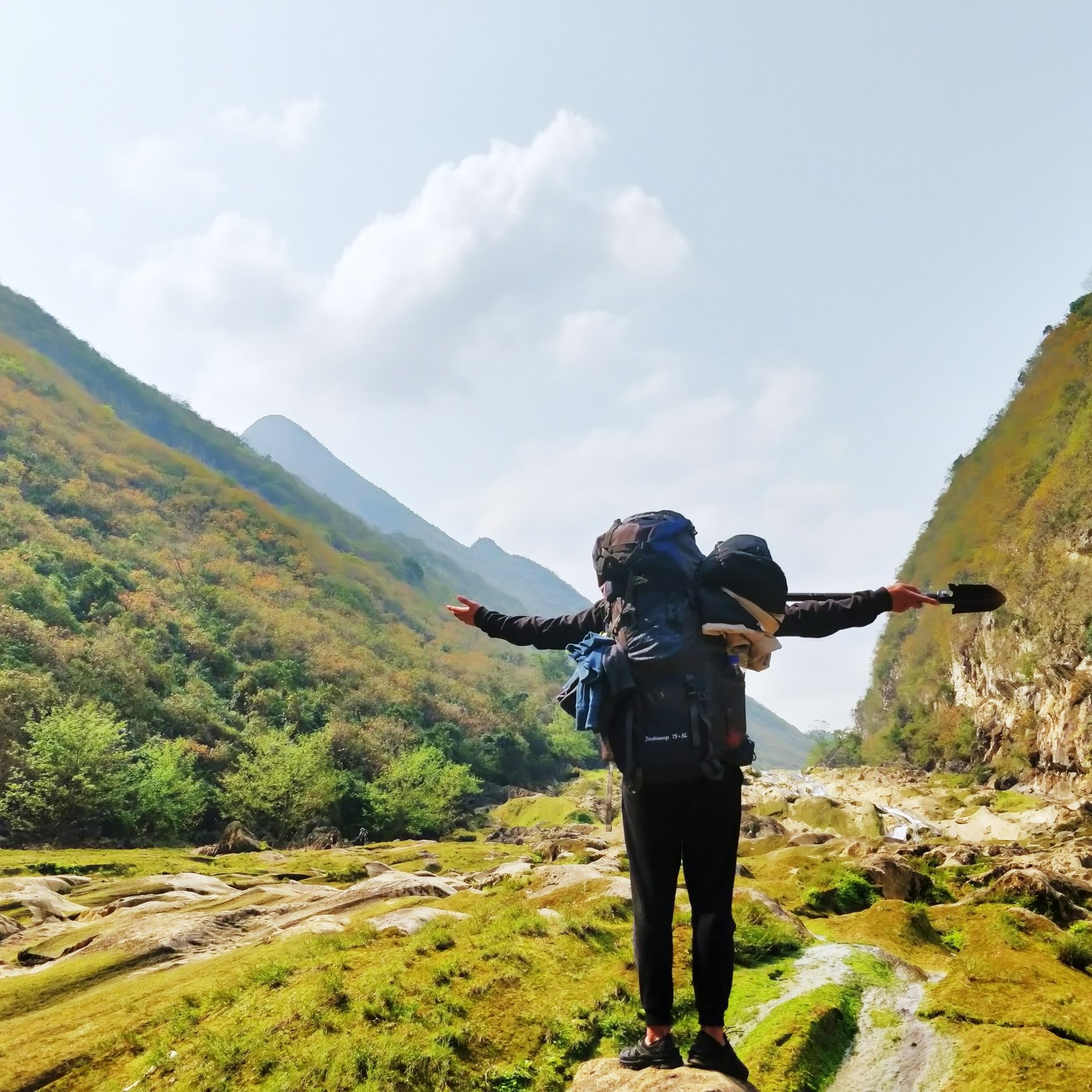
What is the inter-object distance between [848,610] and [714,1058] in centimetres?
267

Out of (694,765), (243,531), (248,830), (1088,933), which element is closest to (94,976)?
(694,765)

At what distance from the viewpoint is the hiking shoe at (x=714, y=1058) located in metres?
3.90

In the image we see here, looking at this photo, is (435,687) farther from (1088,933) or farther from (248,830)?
(1088,933)

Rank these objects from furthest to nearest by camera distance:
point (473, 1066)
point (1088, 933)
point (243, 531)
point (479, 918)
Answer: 1. point (243, 531)
2. point (1088, 933)
3. point (479, 918)
4. point (473, 1066)

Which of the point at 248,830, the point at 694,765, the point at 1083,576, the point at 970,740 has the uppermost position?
the point at 1083,576

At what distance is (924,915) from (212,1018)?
9491 millimetres

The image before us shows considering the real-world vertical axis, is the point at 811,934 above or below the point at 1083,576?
below

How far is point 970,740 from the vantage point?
230 feet

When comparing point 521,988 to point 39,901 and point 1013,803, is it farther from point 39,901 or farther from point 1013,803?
point 1013,803

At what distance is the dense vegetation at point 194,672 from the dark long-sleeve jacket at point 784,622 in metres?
40.7

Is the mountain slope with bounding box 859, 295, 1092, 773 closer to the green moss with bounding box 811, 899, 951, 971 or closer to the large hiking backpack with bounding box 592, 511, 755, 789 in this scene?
the green moss with bounding box 811, 899, 951, 971

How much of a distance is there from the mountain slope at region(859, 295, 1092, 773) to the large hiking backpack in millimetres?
57090

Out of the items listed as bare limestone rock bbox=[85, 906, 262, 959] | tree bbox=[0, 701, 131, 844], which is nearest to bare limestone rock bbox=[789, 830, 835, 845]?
bare limestone rock bbox=[85, 906, 262, 959]

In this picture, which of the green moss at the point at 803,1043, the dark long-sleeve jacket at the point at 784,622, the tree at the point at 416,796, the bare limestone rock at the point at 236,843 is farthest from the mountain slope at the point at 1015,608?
the dark long-sleeve jacket at the point at 784,622
